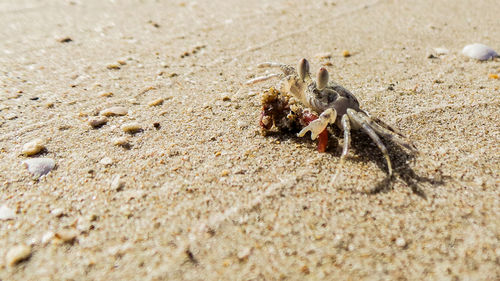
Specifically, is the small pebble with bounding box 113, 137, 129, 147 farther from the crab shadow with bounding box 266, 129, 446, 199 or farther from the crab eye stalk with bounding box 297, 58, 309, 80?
the crab eye stalk with bounding box 297, 58, 309, 80

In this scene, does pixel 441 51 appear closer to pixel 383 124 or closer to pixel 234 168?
pixel 383 124

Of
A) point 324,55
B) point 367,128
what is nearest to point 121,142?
point 367,128

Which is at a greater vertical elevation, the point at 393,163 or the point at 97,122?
the point at 97,122

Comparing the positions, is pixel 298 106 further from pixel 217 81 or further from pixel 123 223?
pixel 123 223

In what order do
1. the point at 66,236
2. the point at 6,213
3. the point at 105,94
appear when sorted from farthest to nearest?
the point at 105,94 < the point at 6,213 < the point at 66,236

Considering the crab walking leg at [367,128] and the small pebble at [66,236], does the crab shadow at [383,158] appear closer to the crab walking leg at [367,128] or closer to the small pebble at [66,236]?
the crab walking leg at [367,128]

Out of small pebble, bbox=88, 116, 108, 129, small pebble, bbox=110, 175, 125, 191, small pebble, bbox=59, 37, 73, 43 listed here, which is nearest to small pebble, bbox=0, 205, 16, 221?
small pebble, bbox=110, 175, 125, 191

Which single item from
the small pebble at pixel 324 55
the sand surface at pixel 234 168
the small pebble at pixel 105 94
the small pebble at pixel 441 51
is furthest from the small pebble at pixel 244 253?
the small pebble at pixel 441 51
